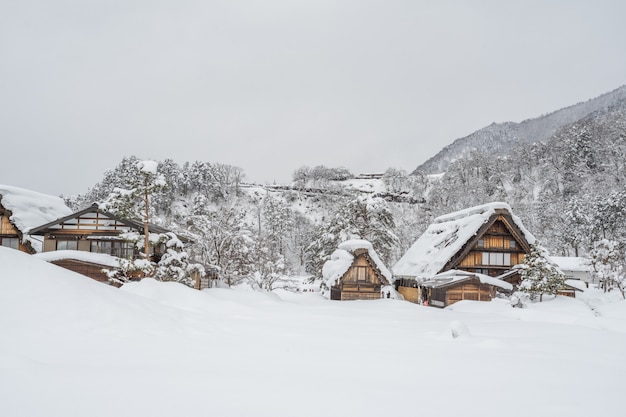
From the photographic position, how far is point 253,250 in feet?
92.1

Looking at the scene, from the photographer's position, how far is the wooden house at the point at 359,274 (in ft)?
97.6

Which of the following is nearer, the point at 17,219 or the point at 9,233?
the point at 17,219

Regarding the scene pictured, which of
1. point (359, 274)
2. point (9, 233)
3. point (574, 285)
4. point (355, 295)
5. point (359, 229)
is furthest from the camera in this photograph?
point (359, 229)

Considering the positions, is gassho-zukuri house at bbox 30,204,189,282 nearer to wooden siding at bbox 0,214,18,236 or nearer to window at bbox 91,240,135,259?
window at bbox 91,240,135,259

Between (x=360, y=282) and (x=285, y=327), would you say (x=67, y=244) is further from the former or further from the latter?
(x=285, y=327)

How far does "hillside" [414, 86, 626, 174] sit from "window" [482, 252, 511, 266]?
94.2 metres

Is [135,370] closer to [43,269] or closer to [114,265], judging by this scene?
[43,269]

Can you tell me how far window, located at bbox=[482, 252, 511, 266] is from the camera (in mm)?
31250

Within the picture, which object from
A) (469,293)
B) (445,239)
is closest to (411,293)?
(445,239)

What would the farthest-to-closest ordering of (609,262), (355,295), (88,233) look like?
(355,295), (609,262), (88,233)

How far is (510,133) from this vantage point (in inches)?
5408

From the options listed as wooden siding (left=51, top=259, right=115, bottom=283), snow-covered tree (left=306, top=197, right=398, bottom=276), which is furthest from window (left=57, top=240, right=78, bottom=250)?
snow-covered tree (left=306, top=197, right=398, bottom=276)

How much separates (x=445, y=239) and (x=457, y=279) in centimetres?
698

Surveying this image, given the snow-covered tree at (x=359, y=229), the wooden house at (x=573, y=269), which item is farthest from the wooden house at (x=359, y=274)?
the wooden house at (x=573, y=269)
